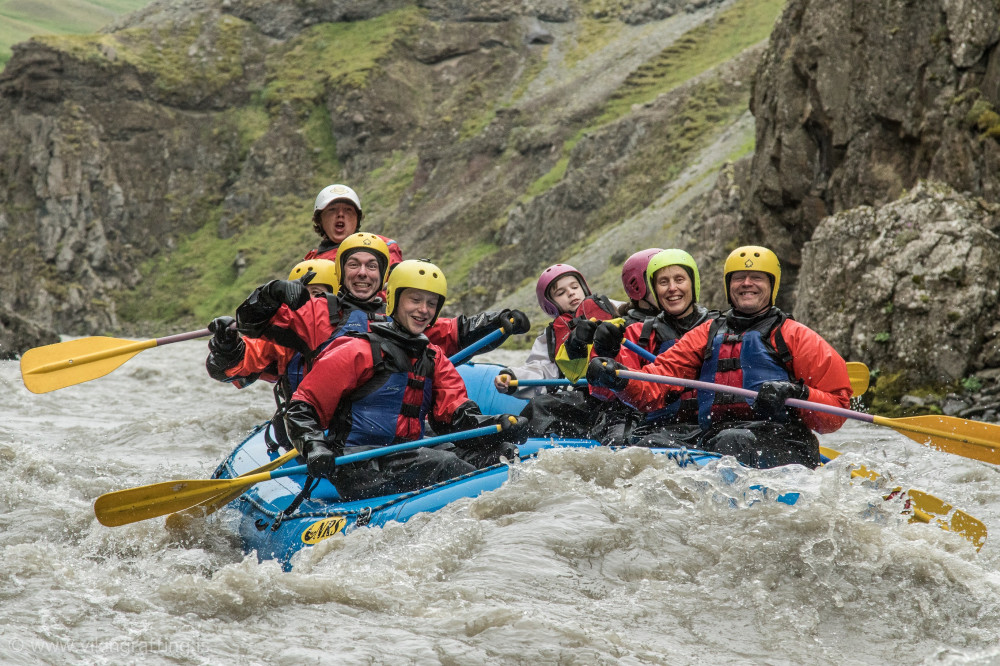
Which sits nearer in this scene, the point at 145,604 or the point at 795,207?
the point at 145,604

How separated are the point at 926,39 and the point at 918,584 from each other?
1299cm

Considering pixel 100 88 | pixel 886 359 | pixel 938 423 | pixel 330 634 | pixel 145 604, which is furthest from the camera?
pixel 100 88

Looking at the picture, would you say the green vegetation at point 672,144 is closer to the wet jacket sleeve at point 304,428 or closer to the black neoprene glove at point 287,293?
the black neoprene glove at point 287,293

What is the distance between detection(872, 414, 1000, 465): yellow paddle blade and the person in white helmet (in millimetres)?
4494

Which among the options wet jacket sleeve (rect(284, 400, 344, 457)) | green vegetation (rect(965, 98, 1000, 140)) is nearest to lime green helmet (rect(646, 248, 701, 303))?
wet jacket sleeve (rect(284, 400, 344, 457))

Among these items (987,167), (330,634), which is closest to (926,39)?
(987,167)

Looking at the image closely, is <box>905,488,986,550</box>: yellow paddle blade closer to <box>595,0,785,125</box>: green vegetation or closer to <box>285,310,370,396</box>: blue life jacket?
<box>285,310,370,396</box>: blue life jacket

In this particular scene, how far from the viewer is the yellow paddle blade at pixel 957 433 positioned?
6156 mm

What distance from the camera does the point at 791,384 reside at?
569 cm

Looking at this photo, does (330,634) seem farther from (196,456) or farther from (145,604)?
(196,456)

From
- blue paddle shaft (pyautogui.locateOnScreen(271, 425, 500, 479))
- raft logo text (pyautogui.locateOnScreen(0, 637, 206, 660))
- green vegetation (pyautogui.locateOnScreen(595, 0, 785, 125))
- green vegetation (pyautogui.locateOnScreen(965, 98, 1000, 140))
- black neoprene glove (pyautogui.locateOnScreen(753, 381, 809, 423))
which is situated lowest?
raft logo text (pyautogui.locateOnScreen(0, 637, 206, 660))

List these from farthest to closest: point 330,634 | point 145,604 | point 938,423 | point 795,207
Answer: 1. point 795,207
2. point 938,423
3. point 145,604
4. point 330,634

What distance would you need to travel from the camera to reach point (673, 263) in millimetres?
6871

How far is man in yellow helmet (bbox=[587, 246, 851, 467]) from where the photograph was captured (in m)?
5.90
